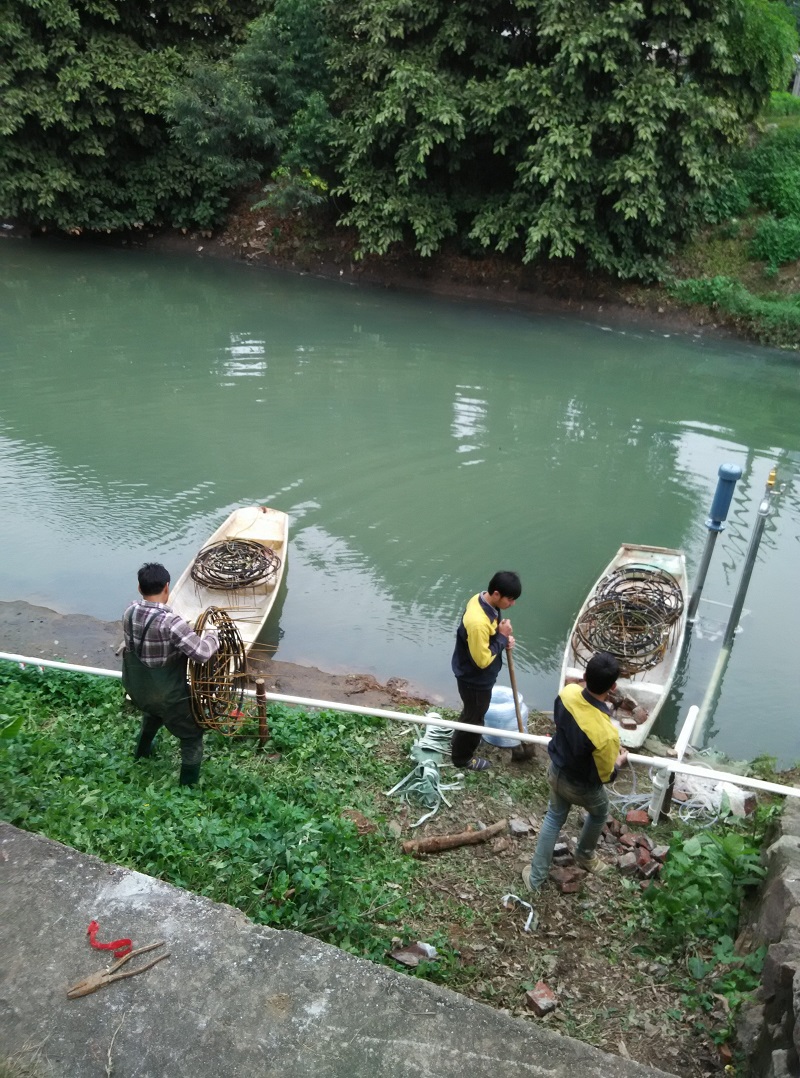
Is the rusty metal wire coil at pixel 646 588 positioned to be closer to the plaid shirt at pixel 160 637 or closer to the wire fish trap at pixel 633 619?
the wire fish trap at pixel 633 619

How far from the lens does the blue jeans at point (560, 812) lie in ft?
15.9

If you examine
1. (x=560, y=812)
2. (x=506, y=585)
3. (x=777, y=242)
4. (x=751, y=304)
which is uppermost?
(x=777, y=242)

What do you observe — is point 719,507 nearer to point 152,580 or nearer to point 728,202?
point 152,580

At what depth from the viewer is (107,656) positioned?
848cm

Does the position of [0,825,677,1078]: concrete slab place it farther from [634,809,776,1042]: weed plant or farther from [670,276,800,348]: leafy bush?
[670,276,800,348]: leafy bush

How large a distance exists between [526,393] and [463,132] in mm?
6245

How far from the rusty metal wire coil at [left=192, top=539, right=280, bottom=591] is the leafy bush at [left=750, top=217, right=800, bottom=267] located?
623 inches

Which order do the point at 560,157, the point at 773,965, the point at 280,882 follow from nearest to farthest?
the point at 773,965, the point at 280,882, the point at 560,157

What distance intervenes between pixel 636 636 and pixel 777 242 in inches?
607

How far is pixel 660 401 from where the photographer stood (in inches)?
639

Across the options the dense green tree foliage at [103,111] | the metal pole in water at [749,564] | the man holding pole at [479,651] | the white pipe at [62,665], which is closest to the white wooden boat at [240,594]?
the white pipe at [62,665]

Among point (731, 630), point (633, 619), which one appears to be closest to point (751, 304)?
point (731, 630)

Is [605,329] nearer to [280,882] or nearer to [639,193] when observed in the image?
[639,193]

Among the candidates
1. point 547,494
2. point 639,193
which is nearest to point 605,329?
point 639,193
